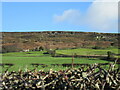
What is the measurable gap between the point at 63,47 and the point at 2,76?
37.7 feet

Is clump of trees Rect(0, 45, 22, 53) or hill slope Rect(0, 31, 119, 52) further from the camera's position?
hill slope Rect(0, 31, 119, 52)

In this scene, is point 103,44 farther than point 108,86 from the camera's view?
Yes

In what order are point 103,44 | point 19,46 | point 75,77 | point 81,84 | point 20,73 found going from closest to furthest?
1. point 81,84
2. point 75,77
3. point 20,73
4. point 19,46
5. point 103,44

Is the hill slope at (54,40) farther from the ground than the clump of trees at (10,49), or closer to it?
farther from the ground

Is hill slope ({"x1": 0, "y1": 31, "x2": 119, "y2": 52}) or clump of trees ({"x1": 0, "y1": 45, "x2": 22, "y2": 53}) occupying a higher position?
hill slope ({"x1": 0, "y1": 31, "x2": 119, "y2": 52})

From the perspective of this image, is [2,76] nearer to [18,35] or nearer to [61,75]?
[61,75]

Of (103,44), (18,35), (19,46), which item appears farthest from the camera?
(18,35)

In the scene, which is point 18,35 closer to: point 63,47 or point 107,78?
point 63,47

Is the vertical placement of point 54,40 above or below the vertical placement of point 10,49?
above

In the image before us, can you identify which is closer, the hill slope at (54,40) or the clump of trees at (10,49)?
the clump of trees at (10,49)

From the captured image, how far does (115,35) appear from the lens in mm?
15773

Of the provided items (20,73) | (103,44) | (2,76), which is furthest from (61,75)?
(103,44)

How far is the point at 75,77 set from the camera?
2.37 m

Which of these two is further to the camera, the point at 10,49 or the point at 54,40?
the point at 54,40
